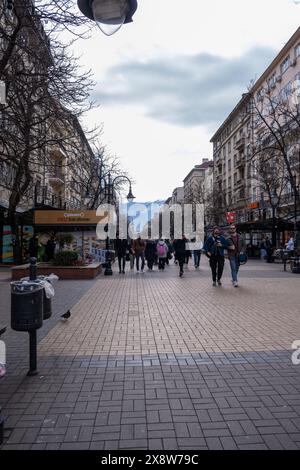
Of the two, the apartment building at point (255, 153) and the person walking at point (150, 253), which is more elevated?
the apartment building at point (255, 153)

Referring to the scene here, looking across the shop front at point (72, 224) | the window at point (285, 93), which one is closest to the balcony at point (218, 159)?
the window at point (285, 93)

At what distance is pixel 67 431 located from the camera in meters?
3.28

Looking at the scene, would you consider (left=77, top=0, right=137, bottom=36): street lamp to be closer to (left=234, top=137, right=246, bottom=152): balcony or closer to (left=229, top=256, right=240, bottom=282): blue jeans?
(left=229, top=256, right=240, bottom=282): blue jeans

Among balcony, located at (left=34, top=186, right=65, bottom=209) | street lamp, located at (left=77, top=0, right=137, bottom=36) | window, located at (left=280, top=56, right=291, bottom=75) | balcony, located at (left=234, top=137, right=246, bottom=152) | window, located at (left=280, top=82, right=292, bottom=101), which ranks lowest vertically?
street lamp, located at (left=77, top=0, right=137, bottom=36)

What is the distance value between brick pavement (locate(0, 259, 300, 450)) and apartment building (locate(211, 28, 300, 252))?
21.2m

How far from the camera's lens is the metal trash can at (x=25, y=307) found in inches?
176

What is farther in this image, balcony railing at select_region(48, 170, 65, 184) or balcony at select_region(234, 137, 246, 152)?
balcony at select_region(234, 137, 246, 152)

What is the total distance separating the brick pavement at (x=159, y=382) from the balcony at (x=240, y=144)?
54296 mm

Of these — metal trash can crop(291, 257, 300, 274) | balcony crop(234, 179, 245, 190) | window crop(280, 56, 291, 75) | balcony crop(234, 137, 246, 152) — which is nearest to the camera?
metal trash can crop(291, 257, 300, 274)

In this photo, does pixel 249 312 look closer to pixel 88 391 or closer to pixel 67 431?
pixel 88 391

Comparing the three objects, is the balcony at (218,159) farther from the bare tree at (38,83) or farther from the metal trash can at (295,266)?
the bare tree at (38,83)

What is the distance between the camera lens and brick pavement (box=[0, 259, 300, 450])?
126 inches

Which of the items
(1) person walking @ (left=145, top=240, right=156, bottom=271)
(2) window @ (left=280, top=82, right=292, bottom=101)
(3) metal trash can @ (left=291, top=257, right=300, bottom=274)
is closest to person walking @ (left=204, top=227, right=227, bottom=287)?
(3) metal trash can @ (left=291, top=257, right=300, bottom=274)

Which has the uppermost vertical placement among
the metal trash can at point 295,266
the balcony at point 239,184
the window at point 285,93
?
the window at point 285,93
